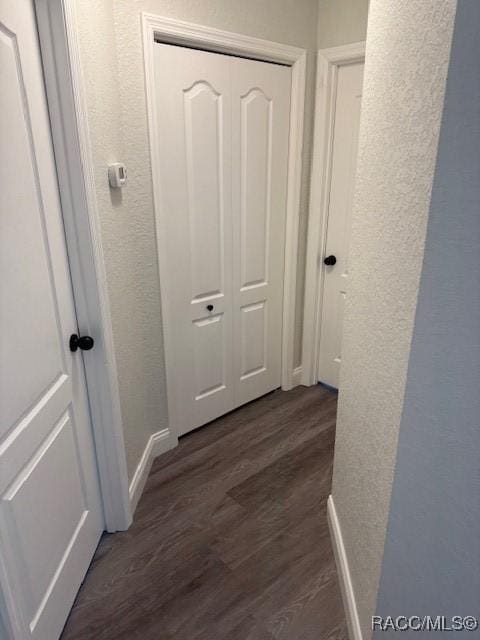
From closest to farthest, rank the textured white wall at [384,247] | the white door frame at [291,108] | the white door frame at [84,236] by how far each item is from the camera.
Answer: the textured white wall at [384,247]
the white door frame at [84,236]
the white door frame at [291,108]

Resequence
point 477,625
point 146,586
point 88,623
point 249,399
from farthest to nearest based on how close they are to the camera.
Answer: point 249,399
point 146,586
point 88,623
point 477,625

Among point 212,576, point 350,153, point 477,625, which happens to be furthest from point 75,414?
point 350,153

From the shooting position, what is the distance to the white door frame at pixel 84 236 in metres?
1.28

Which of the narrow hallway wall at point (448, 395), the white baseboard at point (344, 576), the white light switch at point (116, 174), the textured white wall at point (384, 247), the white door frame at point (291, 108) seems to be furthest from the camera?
the white door frame at point (291, 108)

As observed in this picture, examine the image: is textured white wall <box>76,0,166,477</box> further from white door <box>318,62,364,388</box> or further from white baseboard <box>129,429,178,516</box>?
white door <box>318,62,364,388</box>

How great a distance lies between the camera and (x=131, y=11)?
172 centimetres

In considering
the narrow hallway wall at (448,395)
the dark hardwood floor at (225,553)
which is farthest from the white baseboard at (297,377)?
the narrow hallway wall at (448,395)

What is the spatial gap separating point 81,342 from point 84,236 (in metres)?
0.37

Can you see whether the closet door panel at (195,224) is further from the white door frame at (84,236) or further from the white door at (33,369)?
the white door at (33,369)

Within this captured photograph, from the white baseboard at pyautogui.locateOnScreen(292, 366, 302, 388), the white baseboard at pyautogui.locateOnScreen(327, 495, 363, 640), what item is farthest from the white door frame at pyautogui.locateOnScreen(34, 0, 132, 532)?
the white baseboard at pyautogui.locateOnScreen(292, 366, 302, 388)

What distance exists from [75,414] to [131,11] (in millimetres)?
1587

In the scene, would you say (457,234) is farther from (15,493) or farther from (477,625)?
(15,493)

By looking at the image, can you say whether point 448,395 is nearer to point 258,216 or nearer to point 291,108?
point 258,216

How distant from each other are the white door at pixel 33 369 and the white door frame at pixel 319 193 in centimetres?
169
